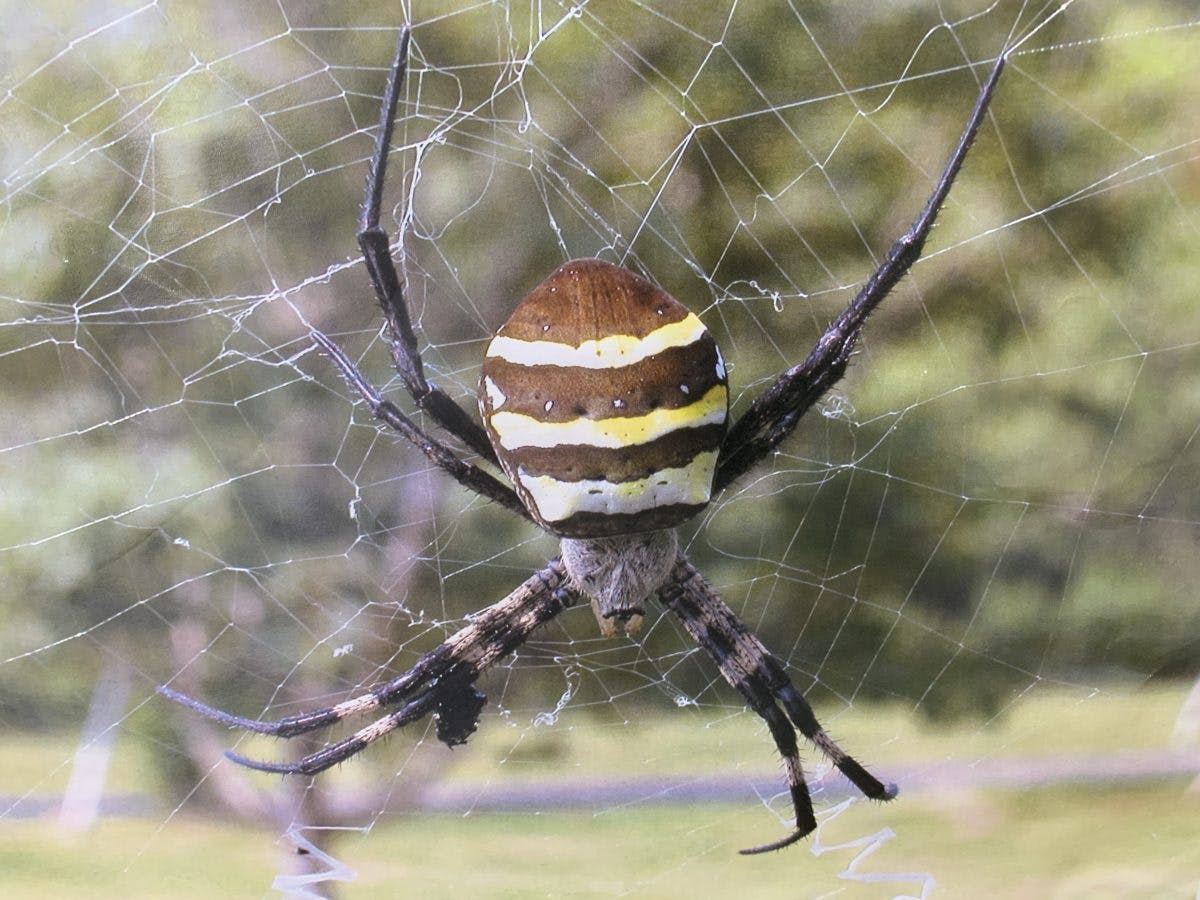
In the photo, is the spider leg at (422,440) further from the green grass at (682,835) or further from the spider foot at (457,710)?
the green grass at (682,835)

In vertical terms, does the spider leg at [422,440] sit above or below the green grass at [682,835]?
above

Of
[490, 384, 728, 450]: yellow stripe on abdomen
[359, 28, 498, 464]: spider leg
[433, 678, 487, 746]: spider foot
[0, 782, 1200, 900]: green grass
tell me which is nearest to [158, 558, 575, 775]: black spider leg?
[433, 678, 487, 746]: spider foot

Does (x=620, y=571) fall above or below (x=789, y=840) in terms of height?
above

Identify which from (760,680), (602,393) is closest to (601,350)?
(602,393)

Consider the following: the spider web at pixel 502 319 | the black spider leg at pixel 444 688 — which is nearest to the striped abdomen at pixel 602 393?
the black spider leg at pixel 444 688

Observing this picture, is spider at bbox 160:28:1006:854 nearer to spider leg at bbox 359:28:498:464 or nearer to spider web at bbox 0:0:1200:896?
spider leg at bbox 359:28:498:464

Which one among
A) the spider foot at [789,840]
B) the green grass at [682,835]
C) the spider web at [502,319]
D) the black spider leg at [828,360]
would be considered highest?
the spider web at [502,319]

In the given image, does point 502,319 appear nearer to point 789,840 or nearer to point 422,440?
point 422,440
